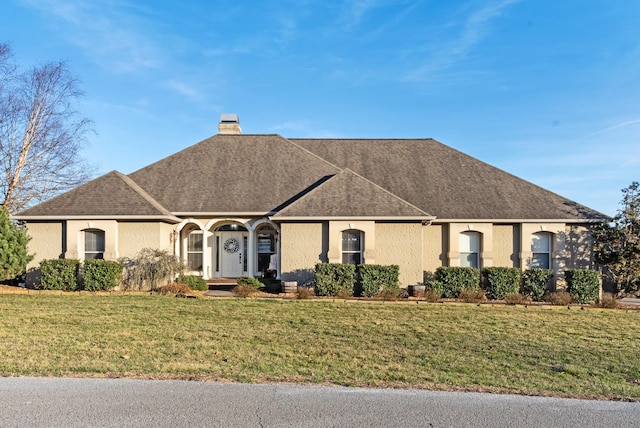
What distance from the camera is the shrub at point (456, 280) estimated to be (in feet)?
53.2

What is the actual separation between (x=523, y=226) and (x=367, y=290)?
7.22m

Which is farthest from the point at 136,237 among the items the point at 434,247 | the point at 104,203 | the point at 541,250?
the point at 541,250

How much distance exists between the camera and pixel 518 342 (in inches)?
372

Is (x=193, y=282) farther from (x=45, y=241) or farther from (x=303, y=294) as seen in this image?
(x=45, y=241)

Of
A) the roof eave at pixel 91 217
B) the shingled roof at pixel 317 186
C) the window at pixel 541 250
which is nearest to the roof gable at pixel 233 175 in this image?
the shingled roof at pixel 317 186

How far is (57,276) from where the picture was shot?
16.1 metres

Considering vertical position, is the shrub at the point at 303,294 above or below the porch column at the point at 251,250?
below

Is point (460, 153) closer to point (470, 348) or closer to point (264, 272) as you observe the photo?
point (264, 272)

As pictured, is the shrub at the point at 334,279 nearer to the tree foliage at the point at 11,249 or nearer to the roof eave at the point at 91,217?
the roof eave at the point at 91,217

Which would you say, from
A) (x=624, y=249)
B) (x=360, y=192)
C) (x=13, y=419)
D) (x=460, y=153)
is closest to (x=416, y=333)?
(x=13, y=419)

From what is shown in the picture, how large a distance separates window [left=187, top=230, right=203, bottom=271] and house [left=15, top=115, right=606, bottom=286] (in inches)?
1.7

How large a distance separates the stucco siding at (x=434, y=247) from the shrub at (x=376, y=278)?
300 cm

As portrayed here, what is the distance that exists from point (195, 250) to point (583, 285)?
1510 centimetres

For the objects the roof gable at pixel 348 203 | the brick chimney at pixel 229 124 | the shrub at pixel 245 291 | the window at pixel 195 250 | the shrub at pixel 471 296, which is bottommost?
the shrub at pixel 471 296
